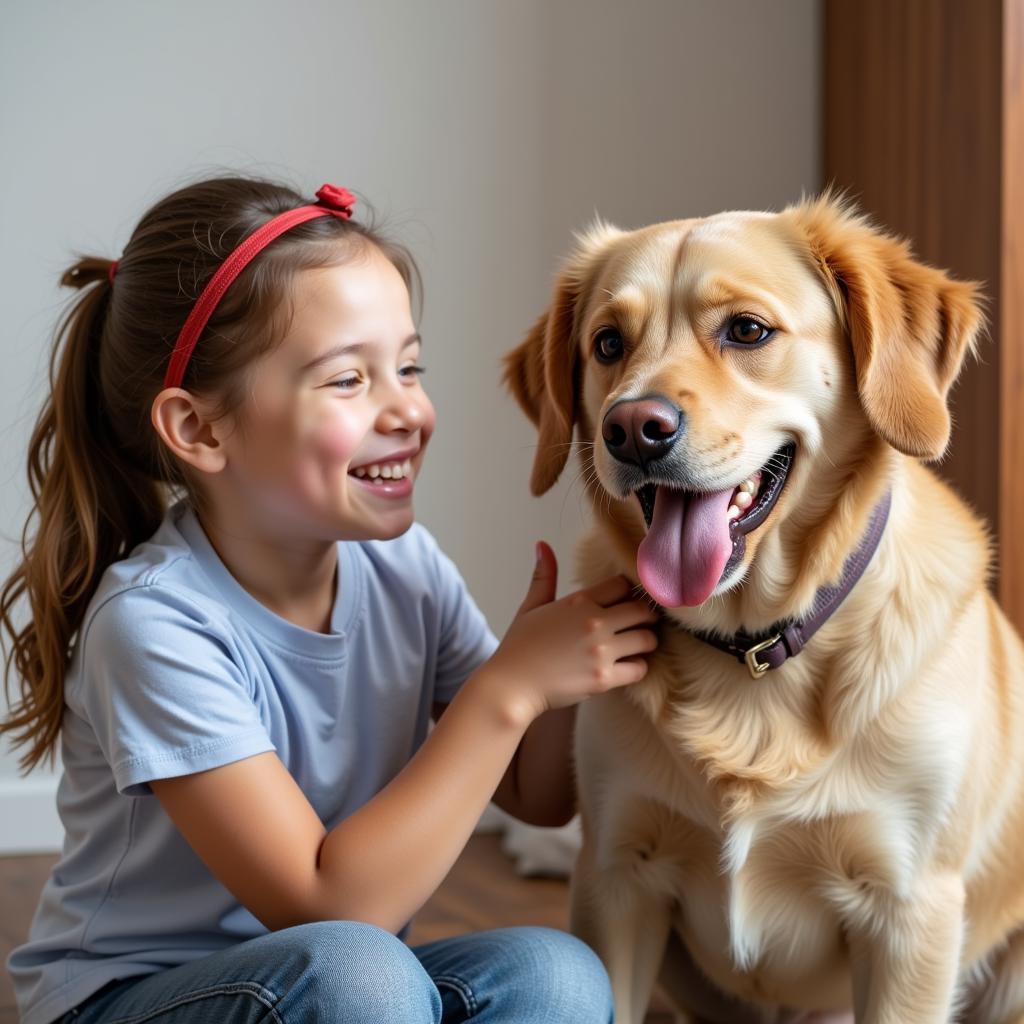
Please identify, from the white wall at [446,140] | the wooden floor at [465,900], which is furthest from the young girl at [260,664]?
the white wall at [446,140]

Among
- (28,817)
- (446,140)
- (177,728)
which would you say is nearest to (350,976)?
(177,728)

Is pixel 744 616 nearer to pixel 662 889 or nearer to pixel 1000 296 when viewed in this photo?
pixel 662 889

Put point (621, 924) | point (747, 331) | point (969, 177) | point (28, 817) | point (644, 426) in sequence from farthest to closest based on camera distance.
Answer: point (28, 817), point (969, 177), point (621, 924), point (747, 331), point (644, 426)

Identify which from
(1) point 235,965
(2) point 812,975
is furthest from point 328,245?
(2) point 812,975

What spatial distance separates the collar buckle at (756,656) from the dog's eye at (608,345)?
322 mm

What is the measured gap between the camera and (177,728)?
120cm

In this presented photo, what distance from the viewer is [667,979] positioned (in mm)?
1517

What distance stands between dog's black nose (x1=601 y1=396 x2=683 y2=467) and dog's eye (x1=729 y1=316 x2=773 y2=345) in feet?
0.44

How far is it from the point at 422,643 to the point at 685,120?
5.04 ft

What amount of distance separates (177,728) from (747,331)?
2.18 feet

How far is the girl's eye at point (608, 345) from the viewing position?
1.27m

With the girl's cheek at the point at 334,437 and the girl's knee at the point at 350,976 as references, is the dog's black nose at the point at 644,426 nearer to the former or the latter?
the girl's cheek at the point at 334,437

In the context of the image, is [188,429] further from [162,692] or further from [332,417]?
[162,692]

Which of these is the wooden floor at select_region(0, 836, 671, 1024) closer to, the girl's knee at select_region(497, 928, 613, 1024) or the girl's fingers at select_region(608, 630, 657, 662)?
the girl's knee at select_region(497, 928, 613, 1024)
